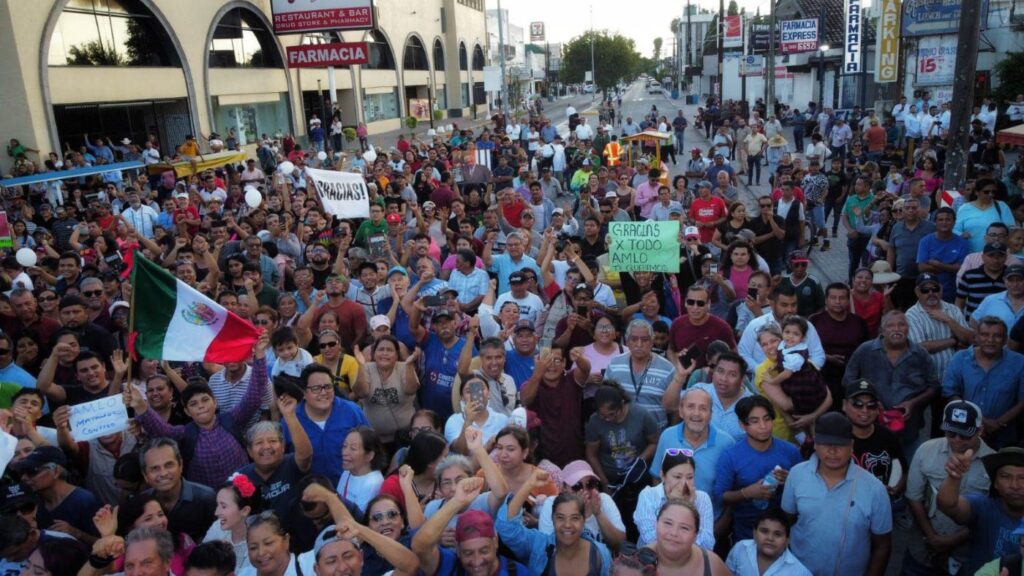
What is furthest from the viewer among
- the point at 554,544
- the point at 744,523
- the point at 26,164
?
the point at 26,164

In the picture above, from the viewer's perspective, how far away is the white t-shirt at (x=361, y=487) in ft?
14.9

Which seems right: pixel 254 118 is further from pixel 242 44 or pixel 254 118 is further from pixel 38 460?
pixel 38 460

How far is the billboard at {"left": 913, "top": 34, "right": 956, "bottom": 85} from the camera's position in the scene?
27.8 meters

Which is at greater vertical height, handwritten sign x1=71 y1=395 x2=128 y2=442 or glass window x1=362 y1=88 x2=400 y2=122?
glass window x1=362 y1=88 x2=400 y2=122

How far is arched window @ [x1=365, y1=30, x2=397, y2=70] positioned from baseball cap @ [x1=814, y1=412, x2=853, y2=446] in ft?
132

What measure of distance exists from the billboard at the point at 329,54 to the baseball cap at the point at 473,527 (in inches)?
1016

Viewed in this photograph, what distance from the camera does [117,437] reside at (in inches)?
203

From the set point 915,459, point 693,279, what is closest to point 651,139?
point 693,279

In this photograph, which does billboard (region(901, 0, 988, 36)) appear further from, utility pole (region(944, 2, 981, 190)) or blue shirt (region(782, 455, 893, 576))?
blue shirt (region(782, 455, 893, 576))

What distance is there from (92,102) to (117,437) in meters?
19.7

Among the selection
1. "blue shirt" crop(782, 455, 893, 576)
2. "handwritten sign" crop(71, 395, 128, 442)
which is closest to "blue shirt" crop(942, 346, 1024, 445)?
"blue shirt" crop(782, 455, 893, 576)

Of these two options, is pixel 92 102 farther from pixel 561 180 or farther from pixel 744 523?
pixel 744 523

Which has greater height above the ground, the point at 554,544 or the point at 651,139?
the point at 651,139

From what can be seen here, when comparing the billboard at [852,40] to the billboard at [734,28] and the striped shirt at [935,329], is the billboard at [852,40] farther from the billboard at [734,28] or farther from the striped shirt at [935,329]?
the striped shirt at [935,329]
